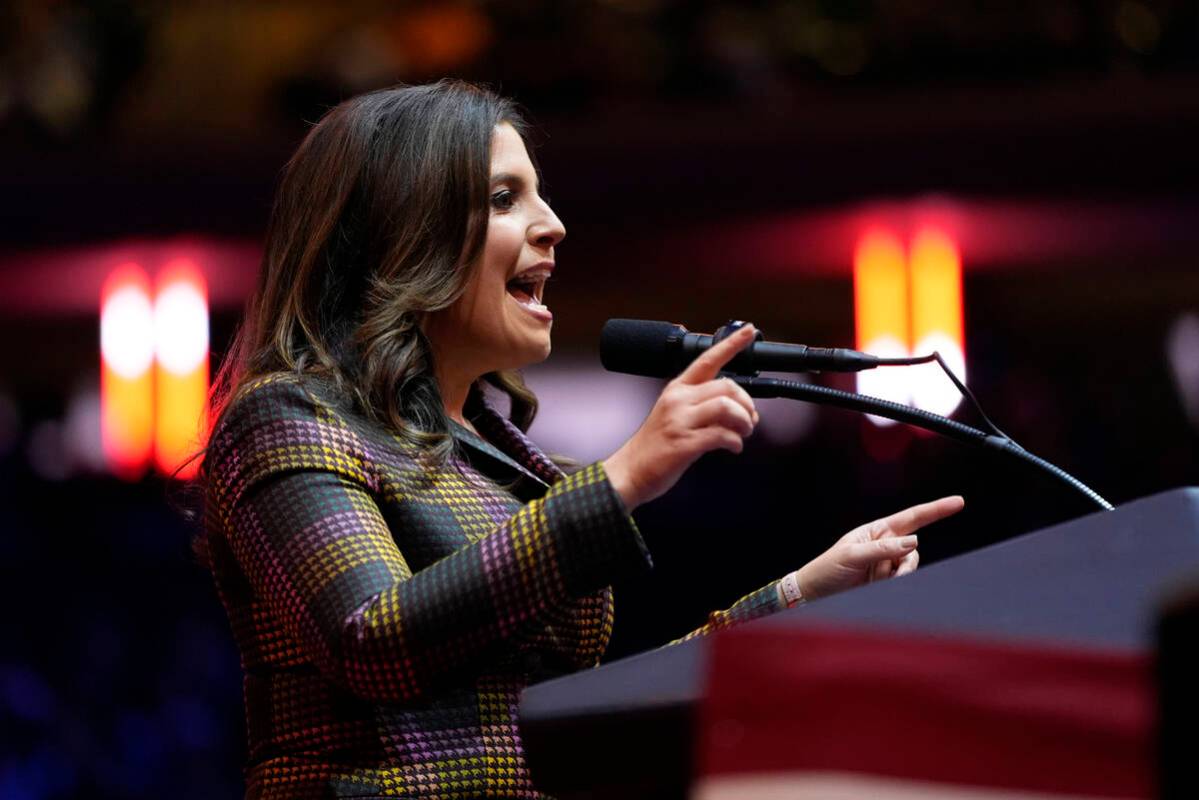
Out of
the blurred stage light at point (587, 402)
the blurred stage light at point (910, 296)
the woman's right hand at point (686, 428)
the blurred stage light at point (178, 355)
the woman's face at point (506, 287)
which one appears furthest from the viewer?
the blurred stage light at point (587, 402)

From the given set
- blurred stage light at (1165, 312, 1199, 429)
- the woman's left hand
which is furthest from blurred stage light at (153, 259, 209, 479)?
the woman's left hand

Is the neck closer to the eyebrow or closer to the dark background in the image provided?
the eyebrow

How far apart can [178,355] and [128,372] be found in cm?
15

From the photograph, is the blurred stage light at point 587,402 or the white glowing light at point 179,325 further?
the blurred stage light at point 587,402

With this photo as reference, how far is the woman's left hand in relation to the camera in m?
1.40

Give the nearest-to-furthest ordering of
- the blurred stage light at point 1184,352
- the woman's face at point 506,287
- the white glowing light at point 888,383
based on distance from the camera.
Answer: the woman's face at point 506,287
the white glowing light at point 888,383
the blurred stage light at point 1184,352

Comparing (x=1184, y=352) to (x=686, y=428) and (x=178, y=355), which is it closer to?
(x=178, y=355)

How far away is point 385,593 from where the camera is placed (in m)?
1.14

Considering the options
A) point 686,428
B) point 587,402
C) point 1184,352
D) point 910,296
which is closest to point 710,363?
point 686,428

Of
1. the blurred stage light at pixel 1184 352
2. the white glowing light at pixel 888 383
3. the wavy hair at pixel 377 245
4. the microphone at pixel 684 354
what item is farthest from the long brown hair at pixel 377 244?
the blurred stage light at pixel 1184 352

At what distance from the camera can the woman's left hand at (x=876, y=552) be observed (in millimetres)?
1404

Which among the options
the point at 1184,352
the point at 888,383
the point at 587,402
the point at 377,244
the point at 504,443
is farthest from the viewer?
the point at 587,402

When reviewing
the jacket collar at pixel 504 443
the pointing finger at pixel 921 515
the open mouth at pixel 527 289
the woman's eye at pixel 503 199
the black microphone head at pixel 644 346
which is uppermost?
the woman's eye at pixel 503 199

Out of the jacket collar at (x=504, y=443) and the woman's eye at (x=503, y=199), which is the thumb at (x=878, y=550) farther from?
the woman's eye at (x=503, y=199)
